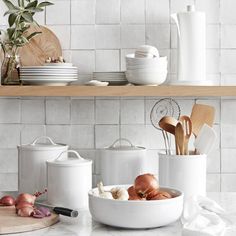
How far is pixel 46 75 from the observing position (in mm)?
2074

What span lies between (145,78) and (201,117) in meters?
0.23

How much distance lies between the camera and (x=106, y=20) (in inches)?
90.1

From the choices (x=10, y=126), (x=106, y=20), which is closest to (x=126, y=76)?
(x=106, y=20)

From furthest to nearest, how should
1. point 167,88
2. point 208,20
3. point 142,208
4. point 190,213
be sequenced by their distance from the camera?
point 208,20 < point 167,88 < point 190,213 < point 142,208

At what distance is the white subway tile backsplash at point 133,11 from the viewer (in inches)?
89.8

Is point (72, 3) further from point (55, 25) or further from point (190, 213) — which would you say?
point (190, 213)

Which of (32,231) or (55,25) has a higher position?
(55,25)

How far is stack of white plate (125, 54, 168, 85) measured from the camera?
206cm

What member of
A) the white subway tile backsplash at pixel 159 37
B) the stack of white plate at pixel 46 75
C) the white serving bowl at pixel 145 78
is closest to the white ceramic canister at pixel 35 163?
the stack of white plate at pixel 46 75

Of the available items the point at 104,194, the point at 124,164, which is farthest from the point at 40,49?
the point at 104,194

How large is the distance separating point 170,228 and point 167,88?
0.55m

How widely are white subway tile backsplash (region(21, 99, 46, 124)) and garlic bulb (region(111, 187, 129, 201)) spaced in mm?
667

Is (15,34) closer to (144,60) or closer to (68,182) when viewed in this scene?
(144,60)

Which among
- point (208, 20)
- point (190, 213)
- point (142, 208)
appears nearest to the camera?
point (142, 208)
